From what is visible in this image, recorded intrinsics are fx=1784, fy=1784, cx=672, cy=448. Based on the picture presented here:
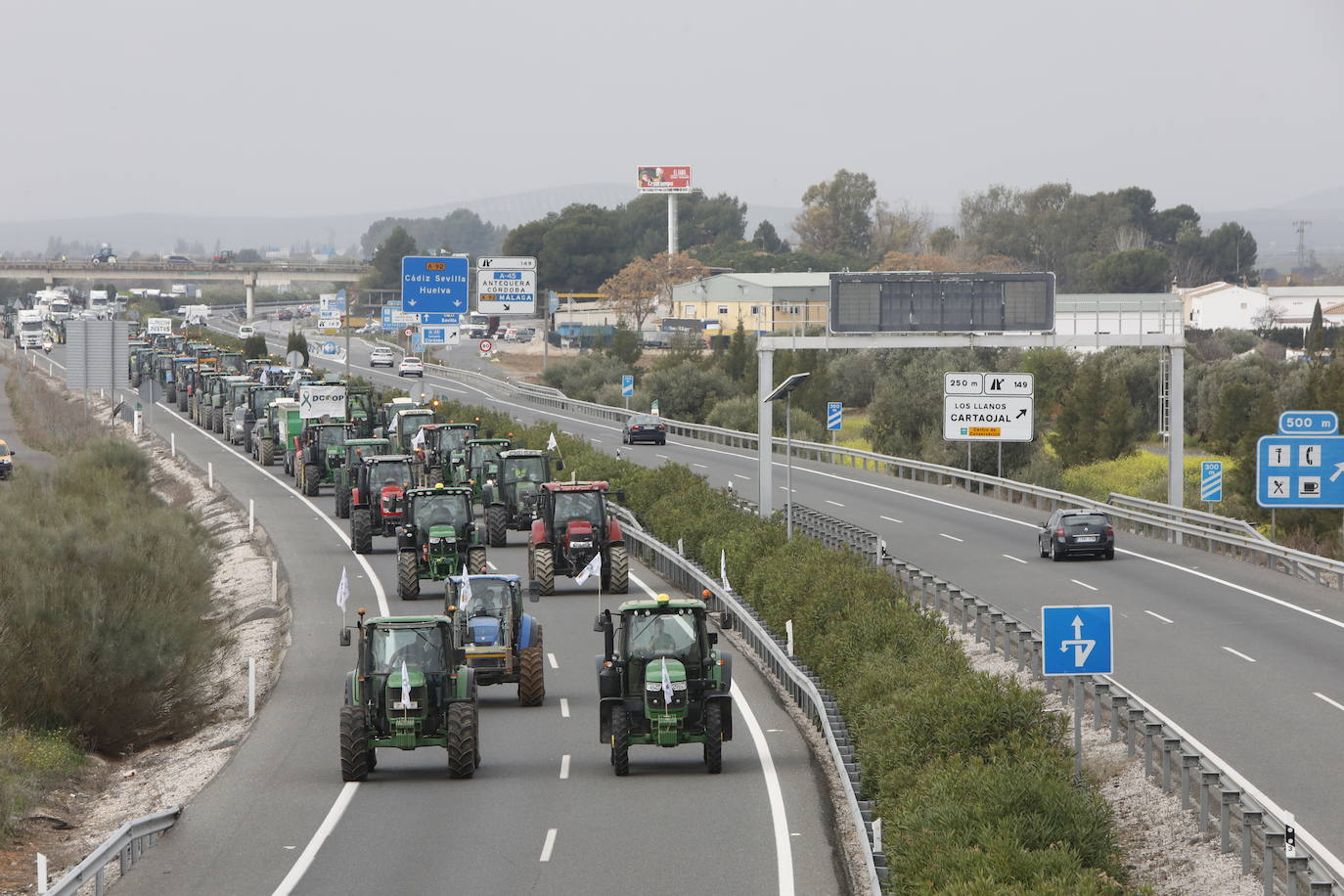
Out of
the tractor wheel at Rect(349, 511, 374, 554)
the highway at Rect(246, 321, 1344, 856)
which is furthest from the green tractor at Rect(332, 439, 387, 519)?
the highway at Rect(246, 321, 1344, 856)

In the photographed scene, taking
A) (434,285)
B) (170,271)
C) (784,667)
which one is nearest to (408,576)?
(784,667)

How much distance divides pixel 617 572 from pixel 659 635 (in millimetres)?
14595

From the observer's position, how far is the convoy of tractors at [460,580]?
1997 centimetres

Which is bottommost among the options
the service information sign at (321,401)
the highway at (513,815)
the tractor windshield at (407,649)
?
the highway at (513,815)

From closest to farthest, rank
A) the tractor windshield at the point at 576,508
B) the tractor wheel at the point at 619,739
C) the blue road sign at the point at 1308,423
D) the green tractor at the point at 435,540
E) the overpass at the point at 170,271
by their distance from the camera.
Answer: the tractor wheel at the point at 619,739 → the blue road sign at the point at 1308,423 → the green tractor at the point at 435,540 → the tractor windshield at the point at 576,508 → the overpass at the point at 170,271

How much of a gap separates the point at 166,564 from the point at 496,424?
32.6 metres

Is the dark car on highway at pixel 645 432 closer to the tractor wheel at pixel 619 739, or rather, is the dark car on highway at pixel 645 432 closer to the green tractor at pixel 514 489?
the green tractor at pixel 514 489

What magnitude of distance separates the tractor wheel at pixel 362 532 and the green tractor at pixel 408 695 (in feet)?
71.3

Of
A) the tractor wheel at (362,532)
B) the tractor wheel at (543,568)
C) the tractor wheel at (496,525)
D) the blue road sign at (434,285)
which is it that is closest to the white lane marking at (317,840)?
the tractor wheel at (543,568)

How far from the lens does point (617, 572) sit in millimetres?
34844

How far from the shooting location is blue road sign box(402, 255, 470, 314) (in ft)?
201

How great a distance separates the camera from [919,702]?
19.0 metres

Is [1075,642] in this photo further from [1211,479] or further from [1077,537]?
[1211,479]

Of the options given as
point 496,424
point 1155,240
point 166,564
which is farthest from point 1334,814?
point 1155,240
